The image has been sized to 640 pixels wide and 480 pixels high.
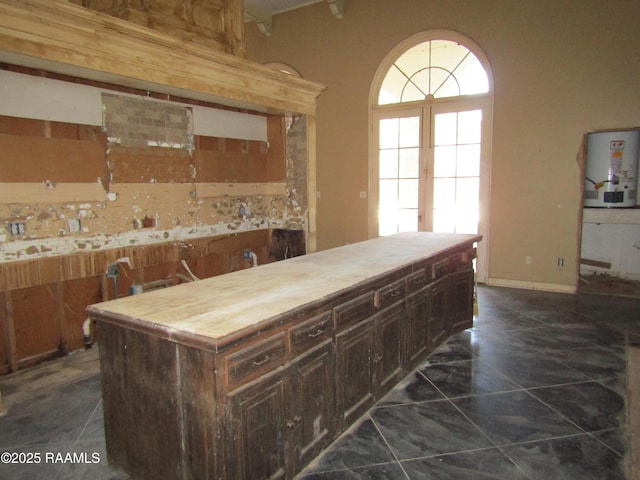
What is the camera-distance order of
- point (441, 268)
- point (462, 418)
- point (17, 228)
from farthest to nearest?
point (441, 268), point (17, 228), point (462, 418)

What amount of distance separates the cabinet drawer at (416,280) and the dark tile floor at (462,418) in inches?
26.7

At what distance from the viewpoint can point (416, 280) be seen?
3.12 metres

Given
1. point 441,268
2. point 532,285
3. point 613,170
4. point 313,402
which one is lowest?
point 532,285

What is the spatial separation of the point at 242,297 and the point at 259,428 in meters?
0.62

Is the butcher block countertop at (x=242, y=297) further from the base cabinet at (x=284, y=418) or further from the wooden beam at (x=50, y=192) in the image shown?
the wooden beam at (x=50, y=192)

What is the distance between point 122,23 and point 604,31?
521 centimetres

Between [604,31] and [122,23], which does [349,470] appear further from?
[604,31]

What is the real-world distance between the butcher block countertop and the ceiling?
4.87 m

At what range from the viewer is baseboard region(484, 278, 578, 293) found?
5.54m

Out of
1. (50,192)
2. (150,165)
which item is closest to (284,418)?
(50,192)

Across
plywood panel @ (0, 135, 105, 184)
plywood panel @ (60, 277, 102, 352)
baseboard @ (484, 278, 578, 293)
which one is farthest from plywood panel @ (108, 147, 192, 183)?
baseboard @ (484, 278, 578, 293)

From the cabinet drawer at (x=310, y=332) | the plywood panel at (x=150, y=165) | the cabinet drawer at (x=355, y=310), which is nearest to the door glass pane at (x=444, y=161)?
the plywood panel at (x=150, y=165)

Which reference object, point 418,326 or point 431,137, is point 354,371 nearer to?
point 418,326

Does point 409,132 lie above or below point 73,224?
above
